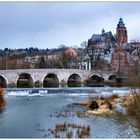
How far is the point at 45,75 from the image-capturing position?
4003 cm

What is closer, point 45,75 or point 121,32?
point 45,75

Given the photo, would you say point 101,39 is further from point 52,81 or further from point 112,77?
point 52,81

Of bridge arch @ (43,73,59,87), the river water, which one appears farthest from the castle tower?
the river water

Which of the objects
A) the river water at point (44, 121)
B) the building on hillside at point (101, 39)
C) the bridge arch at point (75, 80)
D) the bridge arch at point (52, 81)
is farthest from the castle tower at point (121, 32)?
the river water at point (44, 121)

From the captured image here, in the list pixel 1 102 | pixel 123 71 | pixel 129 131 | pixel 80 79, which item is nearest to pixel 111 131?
pixel 129 131

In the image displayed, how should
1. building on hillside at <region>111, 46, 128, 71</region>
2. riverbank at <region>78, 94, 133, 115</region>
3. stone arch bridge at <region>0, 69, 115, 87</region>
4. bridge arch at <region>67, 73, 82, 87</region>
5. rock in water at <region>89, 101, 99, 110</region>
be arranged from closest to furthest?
riverbank at <region>78, 94, 133, 115</region>, rock in water at <region>89, 101, 99, 110</region>, stone arch bridge at <region>0, 69, 115, 87</region>, bridge arch at <region>67, 73, 82, 87</region>, building on hillside at <region>111, 46, 128, 71</region>

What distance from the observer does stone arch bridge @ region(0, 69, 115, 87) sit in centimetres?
3812

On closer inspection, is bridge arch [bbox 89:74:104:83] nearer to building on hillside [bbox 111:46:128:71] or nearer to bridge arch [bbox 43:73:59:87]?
bridge arch [bbox 43:73:59:87]

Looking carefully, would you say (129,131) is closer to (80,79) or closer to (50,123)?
(50,123)

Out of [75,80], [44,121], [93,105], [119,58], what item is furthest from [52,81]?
[44,121]

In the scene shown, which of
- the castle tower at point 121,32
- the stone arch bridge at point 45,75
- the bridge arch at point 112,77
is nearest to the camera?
the stone arch bridge at point 45,75

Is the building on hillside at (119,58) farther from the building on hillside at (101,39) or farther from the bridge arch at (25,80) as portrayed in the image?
the building on hillside at (101,39)

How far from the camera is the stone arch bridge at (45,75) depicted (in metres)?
38.1

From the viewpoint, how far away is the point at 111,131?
Result: 13.6m
